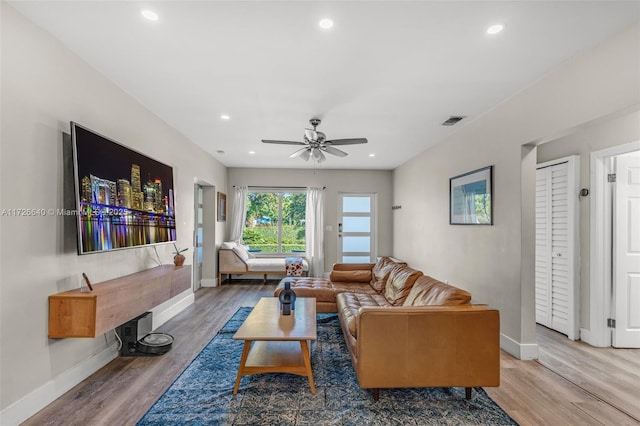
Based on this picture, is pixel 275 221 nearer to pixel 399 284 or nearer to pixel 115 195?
pixel 399 284

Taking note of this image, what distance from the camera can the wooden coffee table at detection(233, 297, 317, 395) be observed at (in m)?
2.39

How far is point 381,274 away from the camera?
4.45 metres

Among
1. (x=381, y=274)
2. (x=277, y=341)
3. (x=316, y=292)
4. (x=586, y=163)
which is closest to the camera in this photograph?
(x=277, y=341)

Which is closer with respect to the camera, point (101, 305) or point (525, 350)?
point (101, 305)

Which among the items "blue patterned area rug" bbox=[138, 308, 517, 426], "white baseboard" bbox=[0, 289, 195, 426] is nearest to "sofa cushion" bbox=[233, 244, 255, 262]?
"white baseboard" bbox=[0, 289, 195, 426]

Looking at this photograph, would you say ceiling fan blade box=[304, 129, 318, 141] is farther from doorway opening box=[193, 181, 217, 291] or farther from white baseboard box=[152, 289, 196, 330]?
doorway opening box=[193, 181, 217, 291]

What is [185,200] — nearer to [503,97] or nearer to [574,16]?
[503,97]

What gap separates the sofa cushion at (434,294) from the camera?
243 cm

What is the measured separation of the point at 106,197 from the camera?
2639mm

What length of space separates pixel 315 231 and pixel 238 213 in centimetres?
183

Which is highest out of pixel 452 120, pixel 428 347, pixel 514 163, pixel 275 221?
pixel 452 120

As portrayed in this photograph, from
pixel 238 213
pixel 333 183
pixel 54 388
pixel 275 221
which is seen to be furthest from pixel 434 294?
pixel 238 213

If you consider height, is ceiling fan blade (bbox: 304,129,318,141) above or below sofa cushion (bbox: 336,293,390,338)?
above

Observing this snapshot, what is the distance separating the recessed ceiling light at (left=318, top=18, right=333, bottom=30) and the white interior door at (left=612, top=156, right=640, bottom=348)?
3499 millimetres
